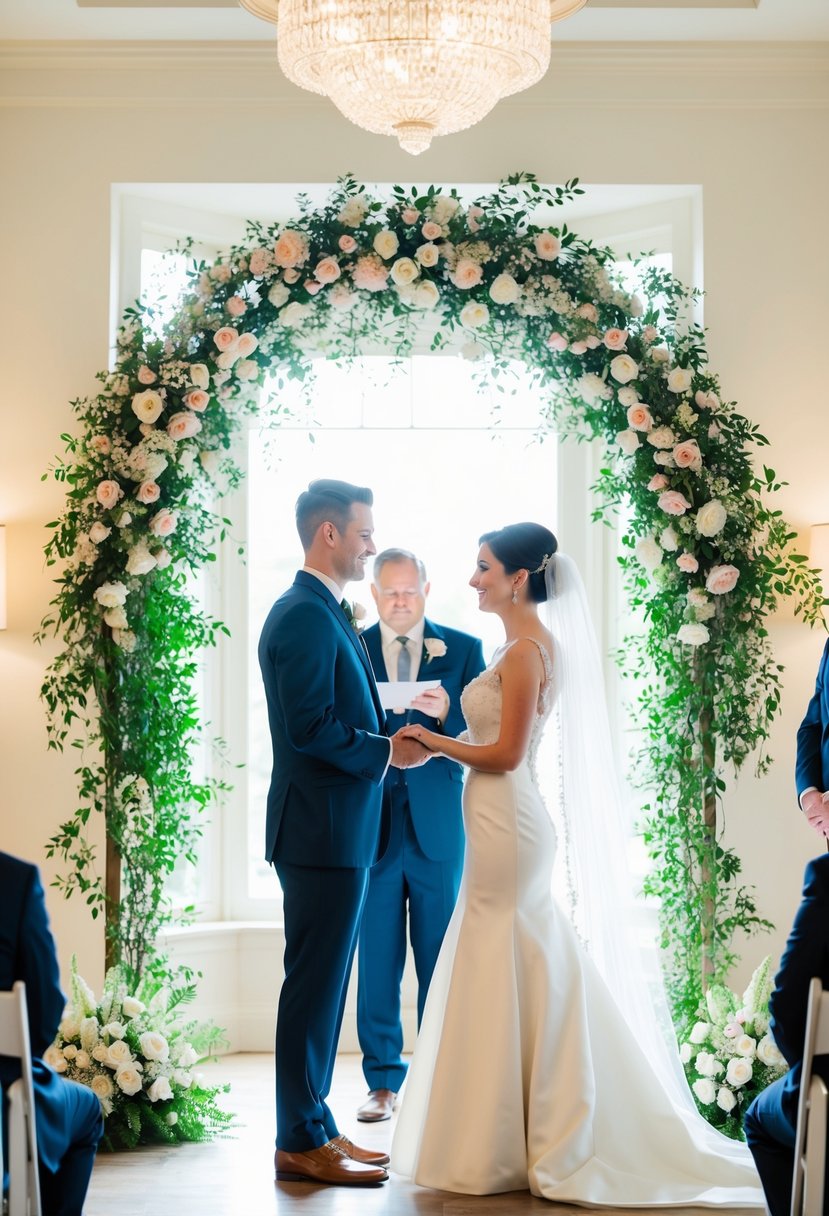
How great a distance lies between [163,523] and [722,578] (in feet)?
6.28

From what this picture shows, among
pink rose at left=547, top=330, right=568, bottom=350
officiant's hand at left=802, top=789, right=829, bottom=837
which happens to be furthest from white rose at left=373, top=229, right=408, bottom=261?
officiant's hand at left=802, top=789, right=829, bottom=837

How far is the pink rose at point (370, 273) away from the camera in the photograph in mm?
4363

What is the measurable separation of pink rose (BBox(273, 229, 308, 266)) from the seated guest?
2.78m

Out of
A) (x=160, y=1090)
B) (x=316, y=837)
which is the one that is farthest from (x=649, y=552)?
(x=160, y=1090)

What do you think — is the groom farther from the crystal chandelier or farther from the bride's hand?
the crystal chandelier

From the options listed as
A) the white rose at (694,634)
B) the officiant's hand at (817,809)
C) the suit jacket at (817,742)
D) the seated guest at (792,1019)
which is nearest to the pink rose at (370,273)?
the white rose at (694,634)

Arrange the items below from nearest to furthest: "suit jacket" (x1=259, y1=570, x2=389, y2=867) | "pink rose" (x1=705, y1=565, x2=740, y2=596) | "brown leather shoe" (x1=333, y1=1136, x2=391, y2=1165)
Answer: "suit jacket" (x1=259, y1=570, x2=389, y2=867), "brown leather shoe" (x1=333, y1=1136, x2=391, y2=1165), "pink rose" (x1=705, y1=565, x2=740, y2=596)

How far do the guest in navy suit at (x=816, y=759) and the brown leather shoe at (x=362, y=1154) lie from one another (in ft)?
5.39

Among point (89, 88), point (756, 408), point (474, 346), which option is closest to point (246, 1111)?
point (474, 346)

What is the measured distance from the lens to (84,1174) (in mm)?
2797

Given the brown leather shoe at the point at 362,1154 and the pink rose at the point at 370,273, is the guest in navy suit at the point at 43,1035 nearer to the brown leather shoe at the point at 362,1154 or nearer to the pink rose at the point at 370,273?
the brown leather shoe at the point at 362,1154

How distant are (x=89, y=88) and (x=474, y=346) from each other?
1.75m

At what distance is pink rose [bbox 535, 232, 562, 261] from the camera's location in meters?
4.36

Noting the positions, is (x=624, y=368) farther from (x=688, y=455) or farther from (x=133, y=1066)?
(x=133, y=1066)
